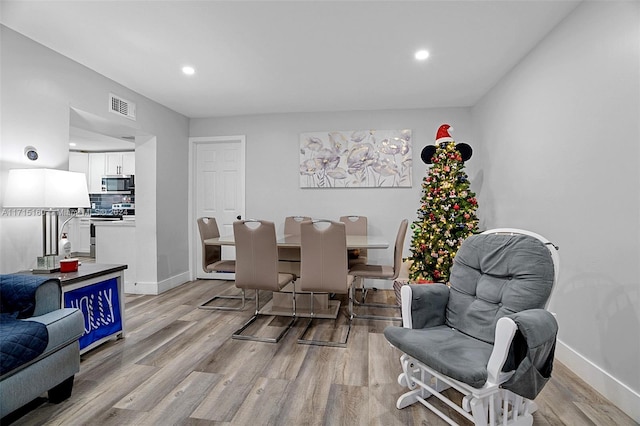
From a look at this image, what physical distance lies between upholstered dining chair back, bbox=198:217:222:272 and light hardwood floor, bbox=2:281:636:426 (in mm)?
855

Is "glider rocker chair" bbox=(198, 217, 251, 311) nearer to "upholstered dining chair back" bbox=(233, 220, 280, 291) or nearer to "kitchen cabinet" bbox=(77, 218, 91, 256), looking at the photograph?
"upholstered dining chair back" bbox=(233, 220, 280, 291)

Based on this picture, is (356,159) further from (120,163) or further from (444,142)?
(120,163)

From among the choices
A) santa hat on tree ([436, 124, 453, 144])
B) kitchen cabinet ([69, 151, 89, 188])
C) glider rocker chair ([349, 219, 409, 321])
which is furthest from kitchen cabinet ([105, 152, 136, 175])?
santa hat on tree ([436, 124, 453, 144])

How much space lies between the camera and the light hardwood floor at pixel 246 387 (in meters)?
1.78

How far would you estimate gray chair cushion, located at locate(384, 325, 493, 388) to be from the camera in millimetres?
1429

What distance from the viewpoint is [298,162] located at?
4875 millimetres

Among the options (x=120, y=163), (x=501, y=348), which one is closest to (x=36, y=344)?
(x=501, y=348)

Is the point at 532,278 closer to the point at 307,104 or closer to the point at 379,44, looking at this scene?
the point at 379,44

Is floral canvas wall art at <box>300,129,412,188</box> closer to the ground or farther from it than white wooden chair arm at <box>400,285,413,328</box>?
farther from it

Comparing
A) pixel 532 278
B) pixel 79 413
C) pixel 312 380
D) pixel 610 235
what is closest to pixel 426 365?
pixel 532 278

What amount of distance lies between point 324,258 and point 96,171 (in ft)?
22.6

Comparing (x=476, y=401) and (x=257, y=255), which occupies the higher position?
(x=257, y=255)

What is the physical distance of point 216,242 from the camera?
343 cm

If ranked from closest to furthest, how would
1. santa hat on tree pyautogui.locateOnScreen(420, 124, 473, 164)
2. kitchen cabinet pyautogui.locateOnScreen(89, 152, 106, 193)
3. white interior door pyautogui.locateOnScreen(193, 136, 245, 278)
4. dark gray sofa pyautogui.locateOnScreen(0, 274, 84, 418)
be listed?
dark gray sofa pyautogui.locateOnScreen(0, 274, 84, 418) < santa hat on tree pyautogui.locateOnScreen(420, 124, 473, 164) < white interior door pyautogui.locateOnScreen(193, 136, 245, 278) < kitchen cabinet pyautogui.locateOnScreen(89, 152, 106, 193)
